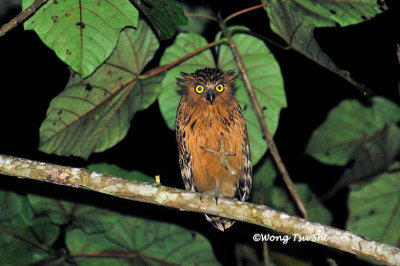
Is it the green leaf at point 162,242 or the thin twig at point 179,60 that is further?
the green leaf at point 162,242

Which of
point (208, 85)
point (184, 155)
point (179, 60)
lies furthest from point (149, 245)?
point (179, 60)

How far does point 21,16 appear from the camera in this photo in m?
2.63

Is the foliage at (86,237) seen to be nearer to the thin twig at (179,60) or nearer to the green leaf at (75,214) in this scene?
the green leaf at (75,214)

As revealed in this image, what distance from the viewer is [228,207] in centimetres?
268

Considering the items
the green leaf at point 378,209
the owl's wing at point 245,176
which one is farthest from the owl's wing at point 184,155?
the green leaf at point 378,209

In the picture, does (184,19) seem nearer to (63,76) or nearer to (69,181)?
(69,181)

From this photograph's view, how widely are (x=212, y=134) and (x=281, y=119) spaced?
1.93 metres

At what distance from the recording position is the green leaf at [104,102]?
3350 mm

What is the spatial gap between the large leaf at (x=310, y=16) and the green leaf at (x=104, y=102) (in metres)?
0.93

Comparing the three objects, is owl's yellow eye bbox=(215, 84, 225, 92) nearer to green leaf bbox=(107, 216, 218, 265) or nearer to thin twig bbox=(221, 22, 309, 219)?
thin twig bbox=(221, 22, 309, 219)

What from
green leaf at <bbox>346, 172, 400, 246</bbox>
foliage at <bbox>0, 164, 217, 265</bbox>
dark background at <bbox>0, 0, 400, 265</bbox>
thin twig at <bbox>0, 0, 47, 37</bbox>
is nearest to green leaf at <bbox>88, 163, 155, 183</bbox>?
foliage at <bbox>0, 164, 217, 265</bbox>

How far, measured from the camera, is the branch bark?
2.50 m

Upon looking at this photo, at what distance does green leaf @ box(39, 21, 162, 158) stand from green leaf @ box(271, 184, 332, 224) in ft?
4.95

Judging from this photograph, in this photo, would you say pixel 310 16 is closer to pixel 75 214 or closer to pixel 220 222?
pixel 220 222
